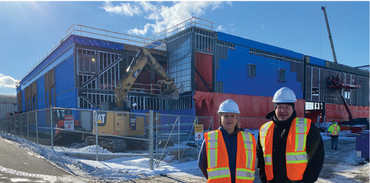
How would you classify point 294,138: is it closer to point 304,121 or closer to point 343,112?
point 304,121

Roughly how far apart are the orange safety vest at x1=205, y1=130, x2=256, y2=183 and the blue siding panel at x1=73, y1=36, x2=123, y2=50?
19.7 metres

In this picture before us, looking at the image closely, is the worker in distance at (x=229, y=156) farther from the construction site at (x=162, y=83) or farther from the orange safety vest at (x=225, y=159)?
the construction site at (x=162, y=83)

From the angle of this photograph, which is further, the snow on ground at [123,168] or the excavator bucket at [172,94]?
the excavator bucket at [172,94]

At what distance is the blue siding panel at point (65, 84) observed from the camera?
66.1 feet

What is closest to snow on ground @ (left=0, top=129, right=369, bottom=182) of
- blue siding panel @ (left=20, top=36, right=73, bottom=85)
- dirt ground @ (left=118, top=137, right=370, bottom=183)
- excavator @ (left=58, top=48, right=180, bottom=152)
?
dirt ground @ (left=118, top=137, right=370, bottom=183)

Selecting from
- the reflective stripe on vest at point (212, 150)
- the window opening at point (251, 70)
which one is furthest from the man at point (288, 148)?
the window opening at point (251, 70)

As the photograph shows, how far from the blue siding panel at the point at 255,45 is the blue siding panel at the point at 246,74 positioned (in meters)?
0.70

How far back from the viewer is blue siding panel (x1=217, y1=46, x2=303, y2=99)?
76.7 feet

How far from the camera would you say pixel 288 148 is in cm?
301

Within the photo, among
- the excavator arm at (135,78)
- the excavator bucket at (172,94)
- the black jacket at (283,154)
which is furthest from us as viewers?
the excavator bucket at (172,94)

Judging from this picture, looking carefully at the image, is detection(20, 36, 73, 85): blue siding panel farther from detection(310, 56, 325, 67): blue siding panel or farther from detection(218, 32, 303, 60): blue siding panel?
detection(310, 56, 325, 67): blue siding panel

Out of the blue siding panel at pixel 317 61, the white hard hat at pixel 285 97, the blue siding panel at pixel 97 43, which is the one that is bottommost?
the white hard hat at pixel 285 97

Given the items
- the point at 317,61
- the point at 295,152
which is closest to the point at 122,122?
the point at 295,152

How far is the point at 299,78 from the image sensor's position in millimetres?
30078
